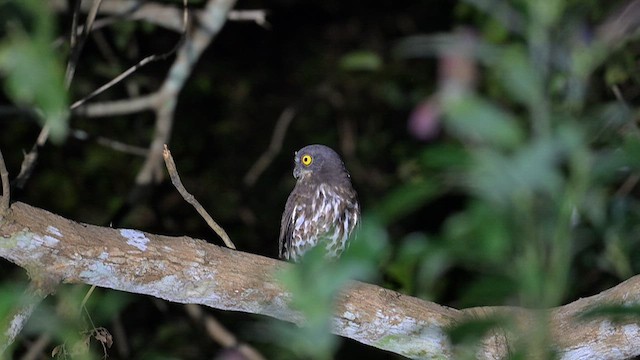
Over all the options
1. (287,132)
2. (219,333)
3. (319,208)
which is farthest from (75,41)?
(287,132)

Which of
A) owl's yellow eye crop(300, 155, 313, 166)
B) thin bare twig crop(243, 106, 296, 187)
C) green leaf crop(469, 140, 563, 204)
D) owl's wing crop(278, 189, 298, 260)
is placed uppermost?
thin bare twig crop(243, 106, 296, 187)

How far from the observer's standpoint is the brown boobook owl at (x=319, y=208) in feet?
16.0

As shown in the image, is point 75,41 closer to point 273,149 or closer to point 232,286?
point 232,286

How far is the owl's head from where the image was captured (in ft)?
16.7

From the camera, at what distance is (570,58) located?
1.91 meters

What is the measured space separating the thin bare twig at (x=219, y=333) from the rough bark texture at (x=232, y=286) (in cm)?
220

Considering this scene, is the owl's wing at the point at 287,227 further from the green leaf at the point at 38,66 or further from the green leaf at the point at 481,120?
the green leaf at the point at 38,66

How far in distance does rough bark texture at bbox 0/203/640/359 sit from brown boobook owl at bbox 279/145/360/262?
1210 millimetres

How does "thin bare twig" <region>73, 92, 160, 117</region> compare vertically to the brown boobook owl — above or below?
above

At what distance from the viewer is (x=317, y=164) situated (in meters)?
5.16

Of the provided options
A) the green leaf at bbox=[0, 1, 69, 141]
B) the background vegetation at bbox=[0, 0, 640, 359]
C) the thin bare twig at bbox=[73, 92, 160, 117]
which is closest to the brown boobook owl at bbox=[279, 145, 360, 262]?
the background vegetation at bbox=[0, 0, 640, 359]

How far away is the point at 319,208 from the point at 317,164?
1.06ft

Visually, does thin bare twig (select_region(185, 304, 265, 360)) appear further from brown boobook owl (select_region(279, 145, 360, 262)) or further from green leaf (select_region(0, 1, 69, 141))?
green leaf (select_region(0, 1, 69, 141))

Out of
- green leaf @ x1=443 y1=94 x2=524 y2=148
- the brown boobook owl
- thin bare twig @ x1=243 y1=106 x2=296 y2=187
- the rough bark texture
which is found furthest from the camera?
thin bare twig @ x1=243 y1=106 x2=296 y2=187
